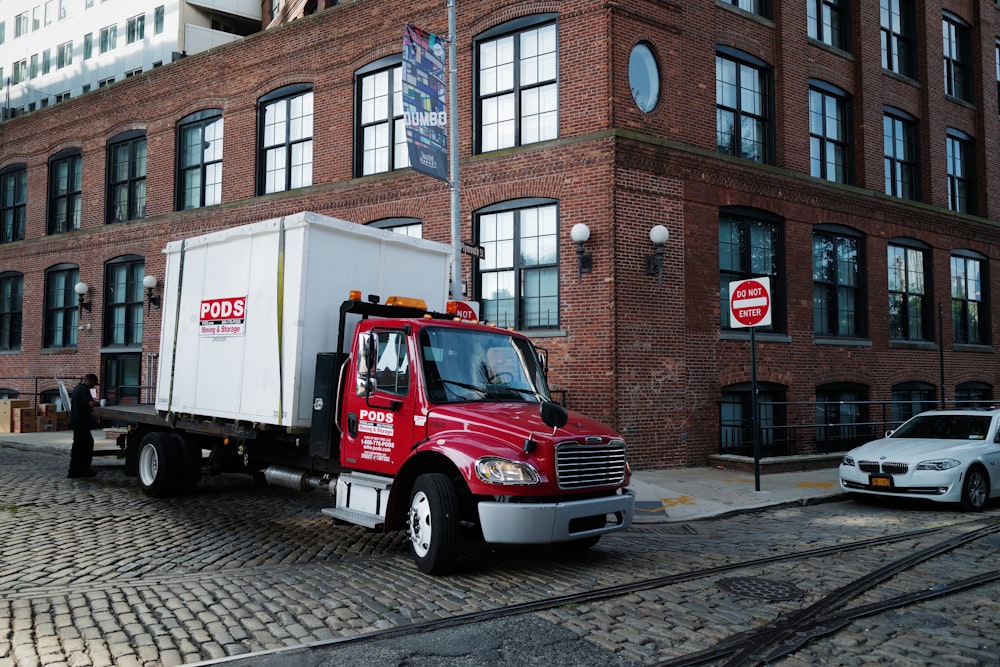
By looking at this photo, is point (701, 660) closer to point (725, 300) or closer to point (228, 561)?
point (228, 561)

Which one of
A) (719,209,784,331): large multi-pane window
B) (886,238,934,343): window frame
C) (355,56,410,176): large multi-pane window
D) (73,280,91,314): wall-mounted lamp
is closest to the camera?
(719,209,784,331): large multi-pane window

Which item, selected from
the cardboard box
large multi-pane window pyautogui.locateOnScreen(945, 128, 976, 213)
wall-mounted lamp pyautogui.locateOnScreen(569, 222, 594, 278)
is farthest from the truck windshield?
large multi-pane window pyautogui.locateOnScreen(945, 128, 976, 213)

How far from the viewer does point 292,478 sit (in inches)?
359

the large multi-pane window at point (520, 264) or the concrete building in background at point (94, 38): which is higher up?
the concrete building in background at point (94, 38)

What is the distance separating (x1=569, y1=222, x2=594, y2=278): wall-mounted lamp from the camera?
1376 cm

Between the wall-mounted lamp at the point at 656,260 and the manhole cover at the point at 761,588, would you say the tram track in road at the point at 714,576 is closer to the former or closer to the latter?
the manhole cover at the point at 761,588

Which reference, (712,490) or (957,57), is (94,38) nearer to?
(957,57)

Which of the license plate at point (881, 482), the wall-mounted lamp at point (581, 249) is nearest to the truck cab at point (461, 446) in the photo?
the license plate at point (881, 482)

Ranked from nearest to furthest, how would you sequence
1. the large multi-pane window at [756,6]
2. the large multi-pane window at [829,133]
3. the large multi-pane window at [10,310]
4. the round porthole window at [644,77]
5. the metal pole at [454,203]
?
the metal pole at [454,203], the round porthole window at [644,77], the large multi-pane window at [756,6], the large multi-pane window at [829,133], the large multi-pane window at [10,310]

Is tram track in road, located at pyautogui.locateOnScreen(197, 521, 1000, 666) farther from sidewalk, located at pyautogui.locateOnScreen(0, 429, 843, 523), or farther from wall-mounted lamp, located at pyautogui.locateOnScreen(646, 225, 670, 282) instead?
wall-mounted lamp, located at pyautogui.locateOnScreen(646, 225, 670, 282)

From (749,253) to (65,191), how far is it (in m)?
21.9

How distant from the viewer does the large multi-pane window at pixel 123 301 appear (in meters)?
22.7

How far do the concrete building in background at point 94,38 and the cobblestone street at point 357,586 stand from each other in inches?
1400

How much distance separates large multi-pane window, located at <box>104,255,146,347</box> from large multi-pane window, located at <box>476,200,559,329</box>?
12336 mm
